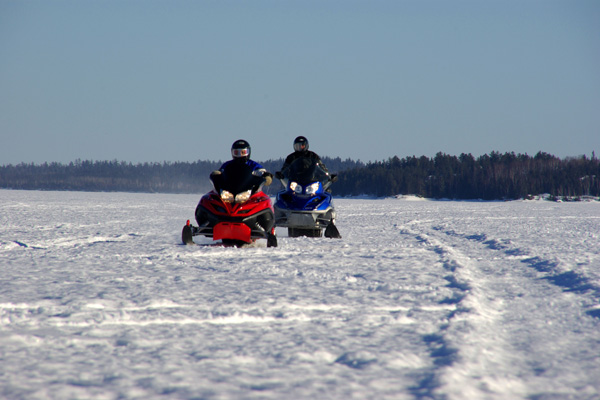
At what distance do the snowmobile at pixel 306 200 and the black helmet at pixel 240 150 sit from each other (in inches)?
40.2

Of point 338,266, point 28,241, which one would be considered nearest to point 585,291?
point 338,266

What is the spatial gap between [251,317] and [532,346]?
1.91 m

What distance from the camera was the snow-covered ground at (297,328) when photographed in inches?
111

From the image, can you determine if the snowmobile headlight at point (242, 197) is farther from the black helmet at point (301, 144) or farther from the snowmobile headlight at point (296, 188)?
the black helmet at point (301, 144)

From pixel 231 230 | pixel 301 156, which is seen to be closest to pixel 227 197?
pixel 231 230

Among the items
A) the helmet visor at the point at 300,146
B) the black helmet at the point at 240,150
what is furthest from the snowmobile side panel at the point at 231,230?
the helmet visor at the point at 300,146

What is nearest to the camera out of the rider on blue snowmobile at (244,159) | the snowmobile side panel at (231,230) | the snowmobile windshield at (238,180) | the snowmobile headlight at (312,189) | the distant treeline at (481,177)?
the snowmobile side panel at (231,230)

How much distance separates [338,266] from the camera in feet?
23.2

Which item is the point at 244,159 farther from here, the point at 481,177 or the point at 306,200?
the point at 481,177

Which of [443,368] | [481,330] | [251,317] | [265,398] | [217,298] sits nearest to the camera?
[265,398]

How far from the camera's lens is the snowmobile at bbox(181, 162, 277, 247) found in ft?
29.2

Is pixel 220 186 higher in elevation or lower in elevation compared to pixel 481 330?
higher

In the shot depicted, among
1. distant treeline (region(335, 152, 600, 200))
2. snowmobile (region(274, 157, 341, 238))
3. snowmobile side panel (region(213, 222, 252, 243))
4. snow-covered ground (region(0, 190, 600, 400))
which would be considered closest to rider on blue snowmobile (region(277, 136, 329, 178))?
snowmobile (region(274, 157, 341, 238))

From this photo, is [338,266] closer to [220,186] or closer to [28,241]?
[220,186]
